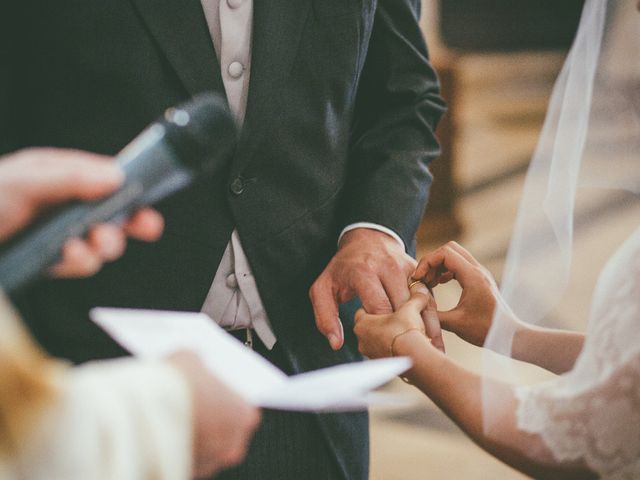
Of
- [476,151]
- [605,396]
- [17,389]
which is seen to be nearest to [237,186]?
[605,396]

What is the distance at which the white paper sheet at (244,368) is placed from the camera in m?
0.84

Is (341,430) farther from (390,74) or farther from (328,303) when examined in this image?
(390,74)

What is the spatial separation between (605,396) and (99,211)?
26.4 inches

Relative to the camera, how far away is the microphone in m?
0.78

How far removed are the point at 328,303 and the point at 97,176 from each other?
2.41 feet

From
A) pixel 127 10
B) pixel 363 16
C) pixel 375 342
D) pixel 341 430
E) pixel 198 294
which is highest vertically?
pixel 127 10

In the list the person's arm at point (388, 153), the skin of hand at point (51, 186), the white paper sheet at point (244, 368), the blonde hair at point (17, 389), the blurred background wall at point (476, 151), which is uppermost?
the skin of hand at point (51, 186)

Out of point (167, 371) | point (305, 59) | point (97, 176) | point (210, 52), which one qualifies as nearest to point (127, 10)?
point (210, 52)

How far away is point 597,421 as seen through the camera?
1086 millimetres

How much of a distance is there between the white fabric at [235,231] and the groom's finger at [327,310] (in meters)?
0.11

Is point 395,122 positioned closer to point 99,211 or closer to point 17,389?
point 99,211

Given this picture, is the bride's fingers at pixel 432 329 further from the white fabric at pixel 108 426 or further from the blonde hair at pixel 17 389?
the blonde hair at pixel 17 389

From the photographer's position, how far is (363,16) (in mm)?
1536

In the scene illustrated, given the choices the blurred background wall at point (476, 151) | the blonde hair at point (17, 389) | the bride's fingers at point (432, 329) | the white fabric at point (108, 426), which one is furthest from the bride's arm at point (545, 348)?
the blonde hair at point (17, 389)
